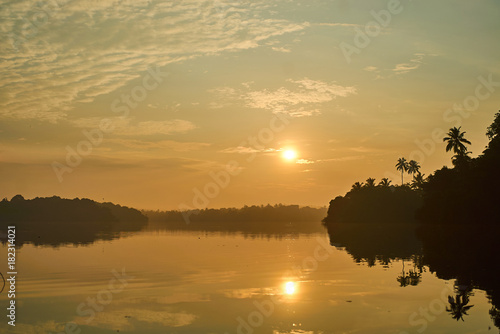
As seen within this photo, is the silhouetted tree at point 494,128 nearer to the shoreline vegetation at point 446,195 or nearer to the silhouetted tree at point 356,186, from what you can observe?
the shoreline vegetation at point 446,195

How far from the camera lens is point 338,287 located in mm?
24000

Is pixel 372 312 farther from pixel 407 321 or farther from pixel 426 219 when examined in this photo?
pixel 426 219

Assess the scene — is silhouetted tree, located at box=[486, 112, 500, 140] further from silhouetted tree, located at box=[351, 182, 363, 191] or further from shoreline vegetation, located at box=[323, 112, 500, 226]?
silhouetted tree, located at box=[351, 182, 363, 191]

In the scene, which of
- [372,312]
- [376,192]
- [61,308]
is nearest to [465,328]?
[372,312]

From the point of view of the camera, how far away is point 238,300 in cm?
2064

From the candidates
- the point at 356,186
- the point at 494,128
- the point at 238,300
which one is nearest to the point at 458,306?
the point at 238,300

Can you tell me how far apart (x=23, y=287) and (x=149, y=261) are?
46.9 feet

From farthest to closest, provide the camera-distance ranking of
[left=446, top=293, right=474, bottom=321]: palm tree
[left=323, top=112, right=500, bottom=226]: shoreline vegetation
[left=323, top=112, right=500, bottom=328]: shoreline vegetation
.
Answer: [left=323, top=112, right=500, bottom=226]: shoreline vegetation, [left=323, top=112, right=500, bottom=328]: shoreline vegetation, [left=446, top=293, right=474, bottom=321]: palm tree

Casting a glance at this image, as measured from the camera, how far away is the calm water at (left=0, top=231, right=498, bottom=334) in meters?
16.0

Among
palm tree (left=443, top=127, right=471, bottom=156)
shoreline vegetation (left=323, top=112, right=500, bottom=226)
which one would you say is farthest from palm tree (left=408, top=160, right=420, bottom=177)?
palm tree (left=443, top=127, right=471, bottom=156)

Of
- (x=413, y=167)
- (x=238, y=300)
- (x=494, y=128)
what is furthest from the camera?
(x=413, y=167)

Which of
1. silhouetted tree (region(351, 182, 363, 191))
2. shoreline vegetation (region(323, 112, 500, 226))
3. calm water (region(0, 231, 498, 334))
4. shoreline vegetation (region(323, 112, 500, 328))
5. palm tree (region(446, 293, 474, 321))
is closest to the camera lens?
calm water (region(0, 231, 498, 334))

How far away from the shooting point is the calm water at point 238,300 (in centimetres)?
1605

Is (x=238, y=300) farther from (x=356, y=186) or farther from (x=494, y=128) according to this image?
(x=356, y=186)
